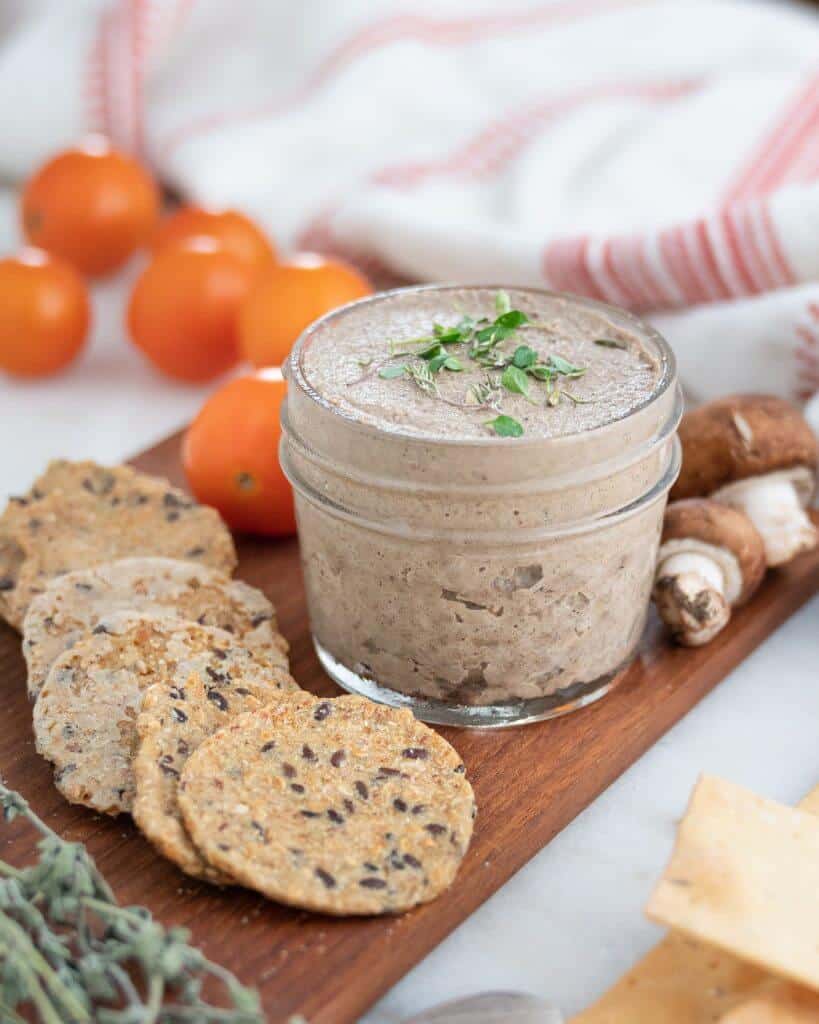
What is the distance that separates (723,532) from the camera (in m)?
1.85

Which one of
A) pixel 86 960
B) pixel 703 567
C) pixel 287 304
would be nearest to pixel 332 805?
pixel 86 960

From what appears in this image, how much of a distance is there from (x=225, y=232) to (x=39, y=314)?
461 millimetres

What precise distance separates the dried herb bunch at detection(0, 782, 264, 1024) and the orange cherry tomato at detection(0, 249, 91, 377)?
1.46 m

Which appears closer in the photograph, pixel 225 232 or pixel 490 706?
pixel 490 706

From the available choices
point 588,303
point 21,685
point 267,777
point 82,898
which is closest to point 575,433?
point 588,303

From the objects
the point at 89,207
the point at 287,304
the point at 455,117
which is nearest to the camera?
the point at 287,304

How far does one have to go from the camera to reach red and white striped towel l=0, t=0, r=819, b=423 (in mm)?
2881

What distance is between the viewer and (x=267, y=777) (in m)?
1.47

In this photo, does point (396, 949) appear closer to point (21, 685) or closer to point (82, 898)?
point (82, 898)

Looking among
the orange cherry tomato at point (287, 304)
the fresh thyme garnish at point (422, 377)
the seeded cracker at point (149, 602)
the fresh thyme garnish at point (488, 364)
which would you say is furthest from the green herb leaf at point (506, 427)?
the orange cherry tomato at point (287, 304)

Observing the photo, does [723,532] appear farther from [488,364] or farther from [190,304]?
[190,304]

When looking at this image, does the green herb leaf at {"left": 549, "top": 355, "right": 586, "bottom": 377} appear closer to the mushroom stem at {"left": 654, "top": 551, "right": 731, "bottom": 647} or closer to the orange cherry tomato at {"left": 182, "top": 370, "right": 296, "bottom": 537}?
the mushroom stem at {"left": 654, "top": 551, "right": 731, "bottom": 647}

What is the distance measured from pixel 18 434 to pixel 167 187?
1102 mm

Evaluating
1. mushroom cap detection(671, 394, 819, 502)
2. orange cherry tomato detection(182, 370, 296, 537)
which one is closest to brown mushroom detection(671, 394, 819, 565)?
mushroom cap detection(671, 394, 819, 502)
